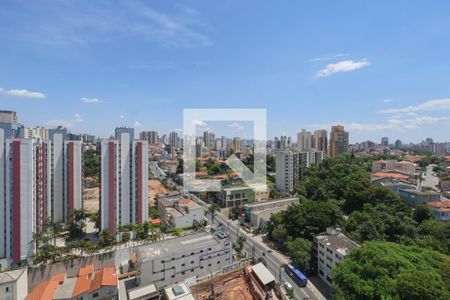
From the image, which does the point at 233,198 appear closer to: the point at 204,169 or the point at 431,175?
the point at 204,169

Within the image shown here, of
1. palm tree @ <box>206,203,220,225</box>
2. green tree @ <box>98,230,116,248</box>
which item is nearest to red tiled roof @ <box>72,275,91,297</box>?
green tree @ <box>98,230,116,248</box>

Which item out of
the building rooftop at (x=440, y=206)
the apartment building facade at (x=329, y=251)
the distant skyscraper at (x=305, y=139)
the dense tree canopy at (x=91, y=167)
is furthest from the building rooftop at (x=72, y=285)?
the distant skyscraper at (x=305, y=139)

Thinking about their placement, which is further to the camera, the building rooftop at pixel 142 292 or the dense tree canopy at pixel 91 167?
the dense tree canopy at pixel 91 167

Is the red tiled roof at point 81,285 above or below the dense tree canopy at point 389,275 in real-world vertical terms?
below

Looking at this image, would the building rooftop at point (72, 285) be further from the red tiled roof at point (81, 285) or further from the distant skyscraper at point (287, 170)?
the distant skyscraper at point (287, 170)

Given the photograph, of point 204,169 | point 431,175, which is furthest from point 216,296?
point 431,175

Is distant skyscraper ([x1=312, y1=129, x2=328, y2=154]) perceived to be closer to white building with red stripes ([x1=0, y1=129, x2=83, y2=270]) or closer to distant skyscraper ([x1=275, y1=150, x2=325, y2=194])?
distant skyscraper ([x1=275, y1=150, x2=325, y2=194])
